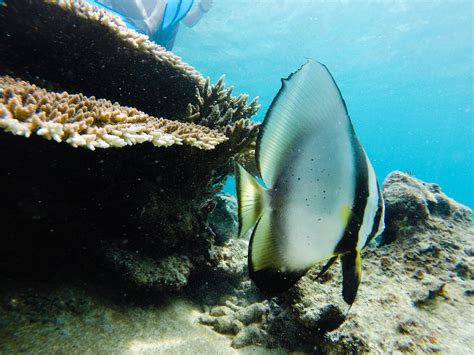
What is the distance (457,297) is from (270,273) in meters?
2.69

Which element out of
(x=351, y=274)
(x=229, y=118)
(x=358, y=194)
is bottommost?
(x=351, y=274)

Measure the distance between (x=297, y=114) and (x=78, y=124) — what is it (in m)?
1.49

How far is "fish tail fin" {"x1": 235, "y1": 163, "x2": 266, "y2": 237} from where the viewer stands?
1000 millimetres

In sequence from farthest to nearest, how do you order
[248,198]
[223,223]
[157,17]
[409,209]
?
1. [157,17]
2. [223,223]
3. [409,209]
4. [248,198]

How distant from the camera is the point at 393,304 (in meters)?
2.28

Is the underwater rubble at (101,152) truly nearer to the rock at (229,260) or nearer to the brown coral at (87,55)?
the brown coral at (87,55)

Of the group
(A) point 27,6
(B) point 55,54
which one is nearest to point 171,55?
(B) point 55,54

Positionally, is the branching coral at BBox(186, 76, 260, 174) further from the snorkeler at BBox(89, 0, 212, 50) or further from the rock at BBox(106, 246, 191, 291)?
the snorkeler at BBox(89, 0, 212, 50)

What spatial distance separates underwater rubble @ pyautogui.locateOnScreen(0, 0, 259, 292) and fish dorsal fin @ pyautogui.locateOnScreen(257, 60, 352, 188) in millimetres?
1139

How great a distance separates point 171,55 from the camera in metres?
3.54

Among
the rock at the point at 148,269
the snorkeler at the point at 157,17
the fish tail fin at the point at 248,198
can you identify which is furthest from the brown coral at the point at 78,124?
the snorkeler at the point at 157,17

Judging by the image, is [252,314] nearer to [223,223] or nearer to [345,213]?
[223,223]

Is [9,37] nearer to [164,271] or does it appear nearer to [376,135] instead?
[164,271]

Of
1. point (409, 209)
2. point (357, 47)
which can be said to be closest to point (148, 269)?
point (409, 209)
